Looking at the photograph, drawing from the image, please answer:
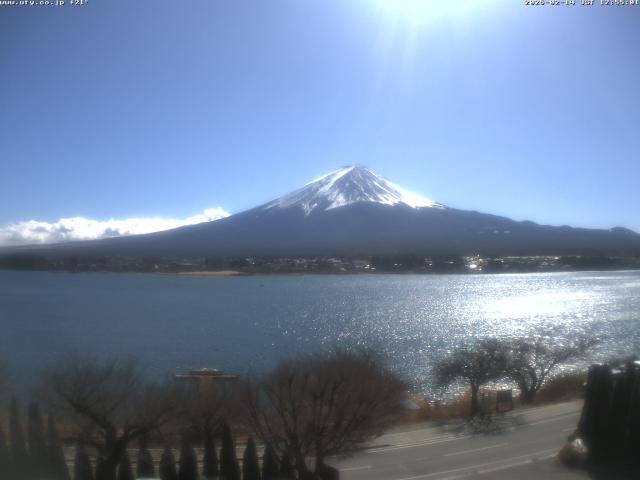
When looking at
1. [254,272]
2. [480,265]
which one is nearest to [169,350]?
[254,272]

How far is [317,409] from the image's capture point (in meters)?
4.84

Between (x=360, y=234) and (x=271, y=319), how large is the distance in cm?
3066

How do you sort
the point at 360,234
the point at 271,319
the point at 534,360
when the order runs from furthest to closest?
the point at 360,234, the point at 271,319, the point at 534,360

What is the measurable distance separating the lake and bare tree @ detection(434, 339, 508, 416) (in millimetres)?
476

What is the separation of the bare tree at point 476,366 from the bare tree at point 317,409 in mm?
Result: 3354

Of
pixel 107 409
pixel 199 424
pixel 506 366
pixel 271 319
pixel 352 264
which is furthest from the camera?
pixel 352 264

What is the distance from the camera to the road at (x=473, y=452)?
432cm

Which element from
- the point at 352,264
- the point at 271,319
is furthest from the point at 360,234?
the point at 271,319

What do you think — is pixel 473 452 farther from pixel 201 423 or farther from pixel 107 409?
pixel 107 409

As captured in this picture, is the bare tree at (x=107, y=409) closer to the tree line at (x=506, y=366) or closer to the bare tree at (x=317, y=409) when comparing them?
the bare tree at (x=317, y=409)

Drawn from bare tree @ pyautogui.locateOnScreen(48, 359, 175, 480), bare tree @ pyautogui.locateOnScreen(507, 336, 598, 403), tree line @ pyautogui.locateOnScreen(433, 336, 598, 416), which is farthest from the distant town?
bare tree @ pyautogui.locateOnScreen(48, 359, 175, 480)

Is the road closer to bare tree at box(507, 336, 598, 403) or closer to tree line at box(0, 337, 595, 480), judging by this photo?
tree line at box(0, 337, 595, 480)

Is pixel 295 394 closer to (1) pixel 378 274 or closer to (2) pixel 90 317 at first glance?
(2) pixel 90 317

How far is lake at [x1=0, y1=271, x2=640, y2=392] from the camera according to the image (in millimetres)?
10898
